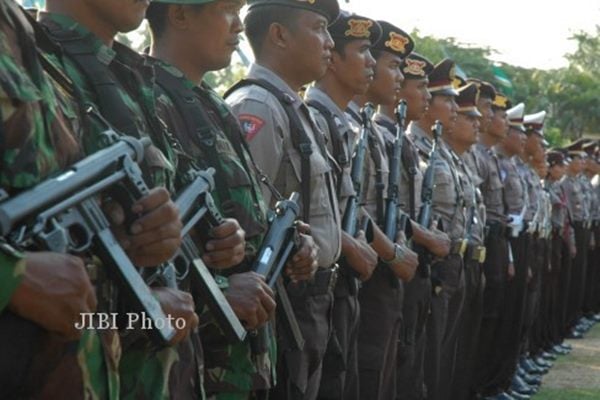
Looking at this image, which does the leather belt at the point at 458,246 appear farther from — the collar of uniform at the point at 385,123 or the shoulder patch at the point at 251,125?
the shoulder patch at the point at 251,125

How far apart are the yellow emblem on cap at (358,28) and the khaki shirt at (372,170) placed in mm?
390

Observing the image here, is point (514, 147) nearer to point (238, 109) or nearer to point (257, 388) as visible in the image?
point (238, 109)

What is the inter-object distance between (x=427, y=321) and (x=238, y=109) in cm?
306

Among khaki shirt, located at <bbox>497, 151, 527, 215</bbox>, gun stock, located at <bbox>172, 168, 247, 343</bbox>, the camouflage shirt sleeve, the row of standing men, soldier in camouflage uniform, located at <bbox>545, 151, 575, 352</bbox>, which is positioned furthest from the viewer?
soldier in camouflage uniform, located at <bbox>545, 151, 575, 352</bbox>

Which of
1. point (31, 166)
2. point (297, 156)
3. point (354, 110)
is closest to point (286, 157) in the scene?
point (297, 156)

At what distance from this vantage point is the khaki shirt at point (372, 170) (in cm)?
570

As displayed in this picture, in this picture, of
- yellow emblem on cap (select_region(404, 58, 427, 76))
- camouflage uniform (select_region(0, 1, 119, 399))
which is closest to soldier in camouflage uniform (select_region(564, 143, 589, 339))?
yellow emblem on cap (select_region(404, 58, 427, 76))

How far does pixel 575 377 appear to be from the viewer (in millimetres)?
10258

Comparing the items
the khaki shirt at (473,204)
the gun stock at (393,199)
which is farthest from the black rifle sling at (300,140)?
the khaki shirt at (473,204)

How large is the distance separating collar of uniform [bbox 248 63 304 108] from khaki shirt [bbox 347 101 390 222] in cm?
111

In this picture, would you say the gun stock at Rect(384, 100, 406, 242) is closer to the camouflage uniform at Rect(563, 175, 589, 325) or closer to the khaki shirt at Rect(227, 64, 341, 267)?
the khaki shirt at Rect(227, 64, 341, 267)

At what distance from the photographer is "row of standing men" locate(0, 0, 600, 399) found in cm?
228

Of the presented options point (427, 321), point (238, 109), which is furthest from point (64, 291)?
point (427, 321)

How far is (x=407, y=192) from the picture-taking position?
21.1 feet
